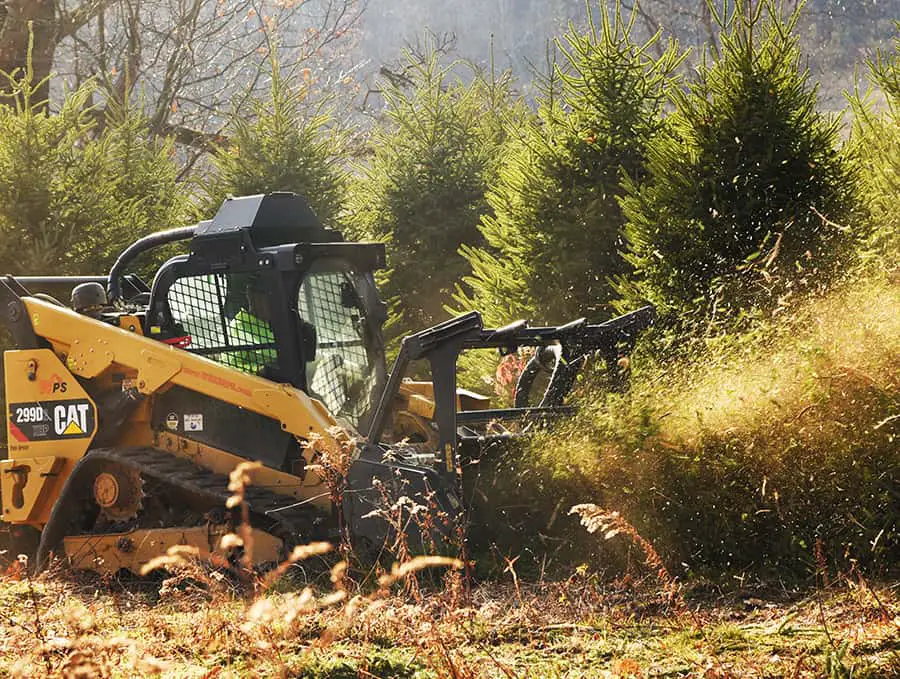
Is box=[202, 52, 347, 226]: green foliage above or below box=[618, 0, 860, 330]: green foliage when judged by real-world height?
above

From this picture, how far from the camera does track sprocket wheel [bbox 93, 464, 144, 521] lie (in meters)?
7.67

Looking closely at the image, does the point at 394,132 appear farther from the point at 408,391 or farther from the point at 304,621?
the point at 304,621

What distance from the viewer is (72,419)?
26.5 feet

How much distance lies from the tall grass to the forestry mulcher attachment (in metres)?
0.83

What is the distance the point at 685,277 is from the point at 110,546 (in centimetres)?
515

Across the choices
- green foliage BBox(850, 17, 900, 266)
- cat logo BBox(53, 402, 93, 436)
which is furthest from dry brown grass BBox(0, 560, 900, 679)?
green foliage BBox(850, 17, 900, 266)

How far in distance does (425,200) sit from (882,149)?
25.0 ft

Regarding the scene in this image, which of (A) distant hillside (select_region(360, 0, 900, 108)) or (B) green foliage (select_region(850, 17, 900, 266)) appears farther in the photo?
(A) distant hillside (select_region(360, 0, 900, 108))

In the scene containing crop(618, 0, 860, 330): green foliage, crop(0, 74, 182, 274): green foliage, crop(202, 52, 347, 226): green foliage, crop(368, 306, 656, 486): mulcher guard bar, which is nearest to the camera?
crop(368, 306, 656, 486): mulcher guard bar

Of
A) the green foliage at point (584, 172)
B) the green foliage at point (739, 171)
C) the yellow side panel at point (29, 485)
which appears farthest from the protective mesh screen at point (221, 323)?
the green foliage at point (584, 172)

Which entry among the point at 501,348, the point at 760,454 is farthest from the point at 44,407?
the point at 760,454

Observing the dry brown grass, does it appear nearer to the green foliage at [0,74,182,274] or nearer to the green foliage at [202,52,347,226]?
the green foliage at [0,74,182,274]

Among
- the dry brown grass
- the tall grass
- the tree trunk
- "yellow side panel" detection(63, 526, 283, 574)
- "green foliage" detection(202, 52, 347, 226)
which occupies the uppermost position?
the tree trunk

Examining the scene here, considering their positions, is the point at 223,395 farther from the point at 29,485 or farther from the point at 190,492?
the point at 29,485
